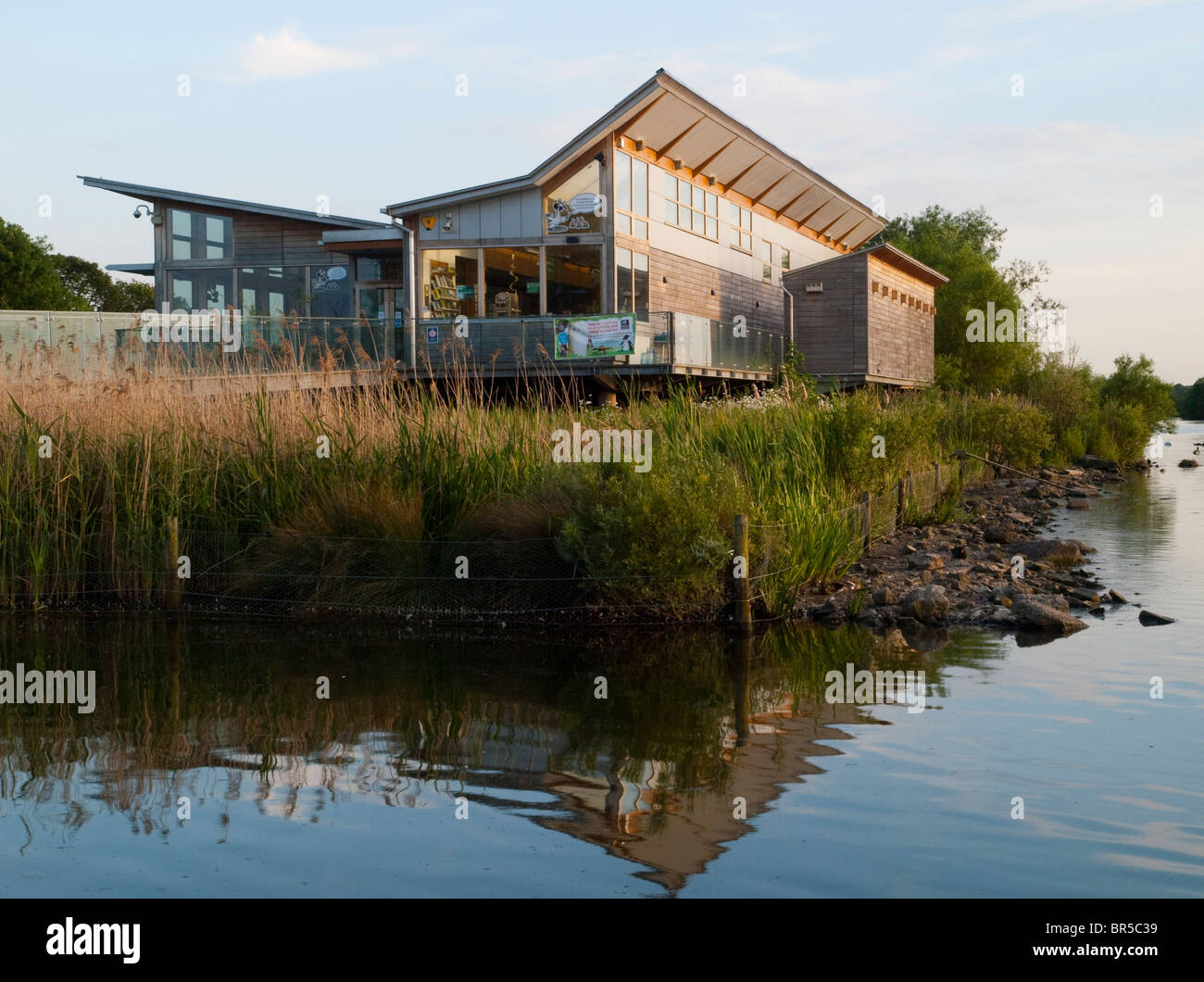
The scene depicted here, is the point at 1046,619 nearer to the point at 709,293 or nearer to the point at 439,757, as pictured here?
the point at 439,757

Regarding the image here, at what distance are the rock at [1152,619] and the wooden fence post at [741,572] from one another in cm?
377

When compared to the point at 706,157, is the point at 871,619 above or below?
below

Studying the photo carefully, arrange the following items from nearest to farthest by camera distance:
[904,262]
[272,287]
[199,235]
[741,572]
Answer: [741,572]
[272,287]
[199,235]
[904,262]

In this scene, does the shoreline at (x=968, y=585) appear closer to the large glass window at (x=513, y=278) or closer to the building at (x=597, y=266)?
the building at (x=597, y=266)

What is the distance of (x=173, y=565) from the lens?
1230 centimetres

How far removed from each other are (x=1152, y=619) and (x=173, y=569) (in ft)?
31.7

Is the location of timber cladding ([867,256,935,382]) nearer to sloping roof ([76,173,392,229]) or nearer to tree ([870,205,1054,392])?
tree ([870,205,1054,392])

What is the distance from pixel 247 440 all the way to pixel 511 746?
6.94 meters

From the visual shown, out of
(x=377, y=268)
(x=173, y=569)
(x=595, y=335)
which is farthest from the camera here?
(x=377, y=268)

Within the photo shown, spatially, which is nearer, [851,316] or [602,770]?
[602,770]

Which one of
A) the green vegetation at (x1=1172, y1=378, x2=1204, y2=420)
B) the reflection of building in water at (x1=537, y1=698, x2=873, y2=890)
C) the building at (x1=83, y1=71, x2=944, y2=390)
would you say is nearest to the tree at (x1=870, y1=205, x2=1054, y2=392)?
the building at (x1=83, y1=71, x2=944, y2=390)

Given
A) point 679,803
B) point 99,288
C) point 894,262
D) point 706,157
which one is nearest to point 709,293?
point 706,157

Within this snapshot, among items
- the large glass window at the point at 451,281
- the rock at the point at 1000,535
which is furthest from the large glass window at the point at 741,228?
the rock at the point at 1000,535

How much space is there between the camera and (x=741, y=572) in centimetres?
1118
